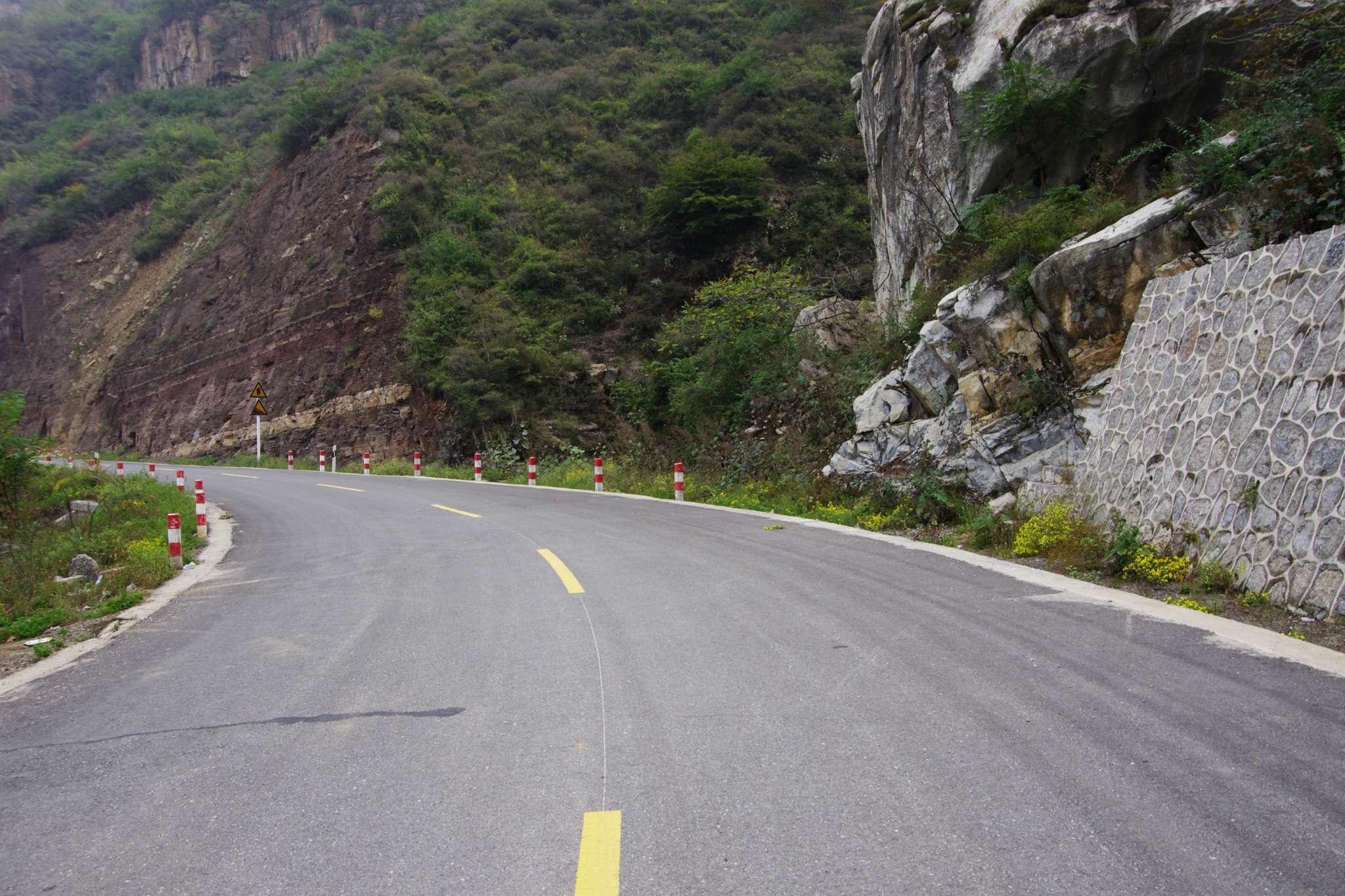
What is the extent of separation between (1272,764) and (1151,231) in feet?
26.8

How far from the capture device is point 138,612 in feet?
21.8

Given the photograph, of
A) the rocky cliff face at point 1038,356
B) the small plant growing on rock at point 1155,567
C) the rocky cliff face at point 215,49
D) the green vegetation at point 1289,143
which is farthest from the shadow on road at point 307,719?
the rocky cliff face at point 215,49

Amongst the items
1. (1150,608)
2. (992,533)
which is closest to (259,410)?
(992,533)

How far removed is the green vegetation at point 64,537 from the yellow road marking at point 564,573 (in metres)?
4.00

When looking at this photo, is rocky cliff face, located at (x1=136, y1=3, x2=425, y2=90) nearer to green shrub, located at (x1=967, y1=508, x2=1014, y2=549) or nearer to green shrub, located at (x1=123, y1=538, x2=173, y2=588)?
green shrub, located at (x1=123, y1=538, x2=173, y2=588)

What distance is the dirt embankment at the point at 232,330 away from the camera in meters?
28.9

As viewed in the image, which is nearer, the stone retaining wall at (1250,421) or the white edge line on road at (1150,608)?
the white edge line on road at (1150,608)

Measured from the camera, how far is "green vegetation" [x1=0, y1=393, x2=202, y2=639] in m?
6.87

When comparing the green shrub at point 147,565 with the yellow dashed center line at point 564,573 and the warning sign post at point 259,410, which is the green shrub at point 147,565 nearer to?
the yellow dashed center line at point 564,573

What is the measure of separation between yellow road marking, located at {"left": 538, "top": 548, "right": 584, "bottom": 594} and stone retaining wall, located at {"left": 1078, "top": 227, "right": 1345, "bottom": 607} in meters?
5.47

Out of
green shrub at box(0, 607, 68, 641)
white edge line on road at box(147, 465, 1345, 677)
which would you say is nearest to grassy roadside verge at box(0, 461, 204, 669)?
green shrub at box(0, 607, 68, 641)

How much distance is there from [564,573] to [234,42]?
71258 mm

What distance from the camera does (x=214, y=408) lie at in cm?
3328

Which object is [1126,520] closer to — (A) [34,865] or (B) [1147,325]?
(B) [1147,325]
